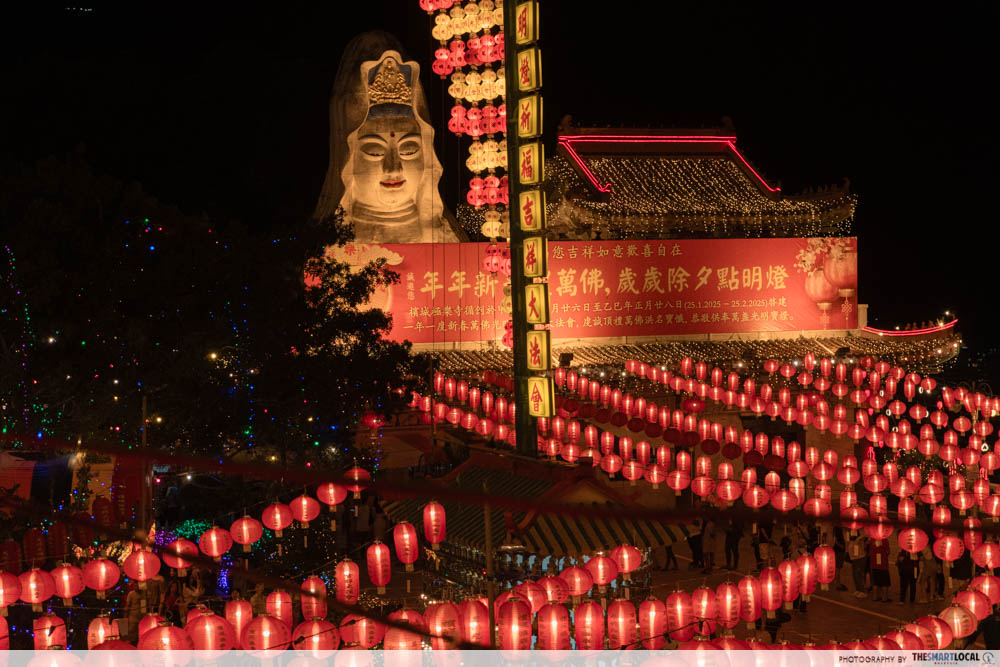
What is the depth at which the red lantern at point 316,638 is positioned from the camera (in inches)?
329

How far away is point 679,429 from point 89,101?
18.2 metres

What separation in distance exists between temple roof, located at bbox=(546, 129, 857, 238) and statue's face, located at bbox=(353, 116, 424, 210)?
3.33 m

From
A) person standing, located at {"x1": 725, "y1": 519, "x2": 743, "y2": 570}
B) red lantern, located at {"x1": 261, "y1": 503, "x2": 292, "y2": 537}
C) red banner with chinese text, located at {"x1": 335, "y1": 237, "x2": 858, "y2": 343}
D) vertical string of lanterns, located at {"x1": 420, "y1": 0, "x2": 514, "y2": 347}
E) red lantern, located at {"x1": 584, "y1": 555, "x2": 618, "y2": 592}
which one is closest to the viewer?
red lantern, located at {"x1": 584, "y1": 555, "x2": 618, "y2": 592}

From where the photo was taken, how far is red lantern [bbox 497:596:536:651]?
333 inches

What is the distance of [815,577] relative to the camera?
11734 millimetres

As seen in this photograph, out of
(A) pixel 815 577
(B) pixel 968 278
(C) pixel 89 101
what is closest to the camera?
(A) pixel 815 577

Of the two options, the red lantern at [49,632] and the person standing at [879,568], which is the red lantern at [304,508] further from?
the person standing at [879,568]

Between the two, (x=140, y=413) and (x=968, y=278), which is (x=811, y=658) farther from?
(x=968, y=278)

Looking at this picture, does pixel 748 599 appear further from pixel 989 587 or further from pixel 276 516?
pixel 276 516

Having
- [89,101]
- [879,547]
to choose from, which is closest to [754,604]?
[879,547]

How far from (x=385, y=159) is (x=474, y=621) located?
14.6 metres

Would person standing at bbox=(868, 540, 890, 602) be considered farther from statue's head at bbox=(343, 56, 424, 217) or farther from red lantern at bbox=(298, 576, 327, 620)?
statue's head at bbox=(343, 56, 424, 217)

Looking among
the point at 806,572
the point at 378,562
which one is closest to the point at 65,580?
the point at 378,562

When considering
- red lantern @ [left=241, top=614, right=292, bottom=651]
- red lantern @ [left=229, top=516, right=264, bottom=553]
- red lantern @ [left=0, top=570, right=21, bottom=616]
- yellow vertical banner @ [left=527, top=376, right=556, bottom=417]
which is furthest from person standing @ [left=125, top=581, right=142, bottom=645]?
yellow vertical banner @ [left=527, top=376, right=556, bottom=417]
